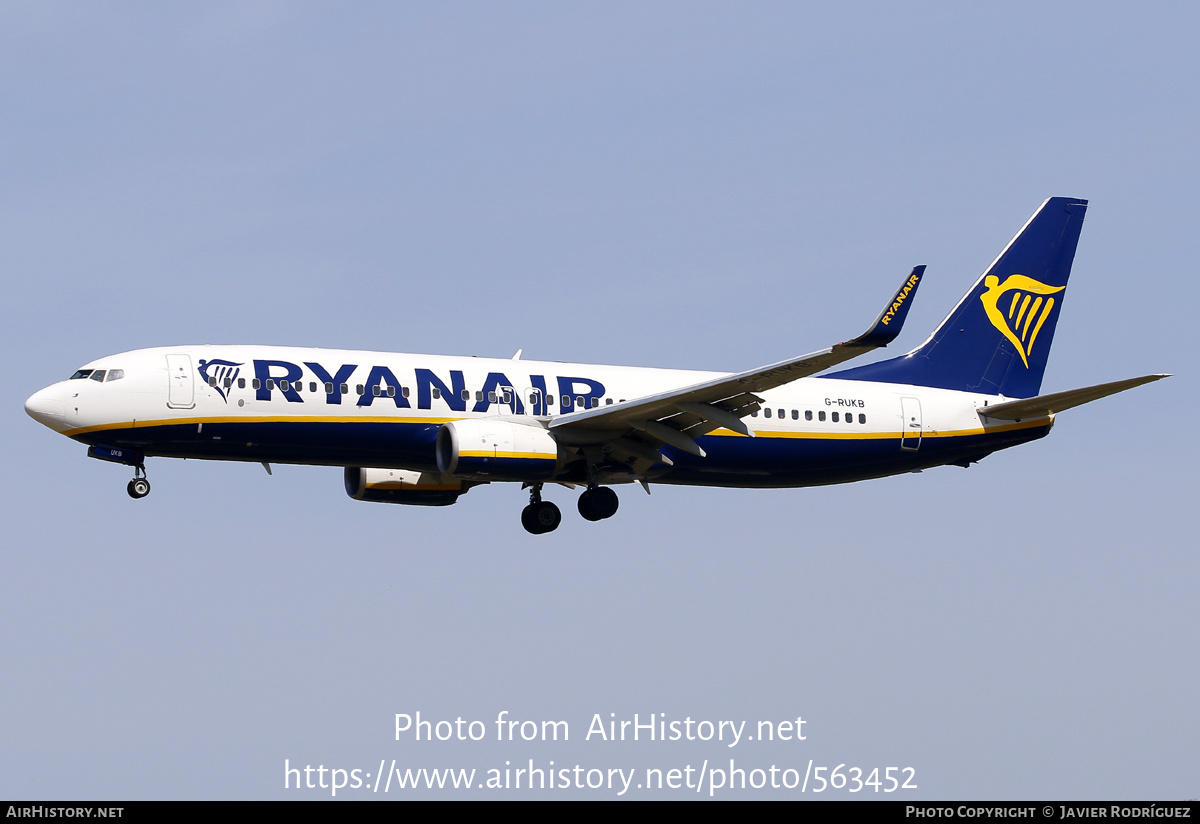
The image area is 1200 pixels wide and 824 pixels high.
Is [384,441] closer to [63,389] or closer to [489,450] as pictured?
[489,450]

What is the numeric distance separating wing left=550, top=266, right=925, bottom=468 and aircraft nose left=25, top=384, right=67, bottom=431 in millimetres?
11225

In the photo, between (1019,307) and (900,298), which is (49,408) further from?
(1019,307)

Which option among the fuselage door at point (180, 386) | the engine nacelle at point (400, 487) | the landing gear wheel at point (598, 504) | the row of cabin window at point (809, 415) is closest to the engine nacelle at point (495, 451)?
the landing gear wheel at point (598, 504)

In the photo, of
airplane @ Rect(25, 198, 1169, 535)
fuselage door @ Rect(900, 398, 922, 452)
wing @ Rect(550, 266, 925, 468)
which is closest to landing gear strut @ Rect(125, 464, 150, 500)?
airplane @ Rect(25, 198, 1169, 535)

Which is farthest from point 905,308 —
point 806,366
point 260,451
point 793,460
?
→ point 260,451

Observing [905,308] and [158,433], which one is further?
[158,433]

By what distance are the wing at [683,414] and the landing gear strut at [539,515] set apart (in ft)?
9.24

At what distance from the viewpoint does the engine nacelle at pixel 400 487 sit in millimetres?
41188

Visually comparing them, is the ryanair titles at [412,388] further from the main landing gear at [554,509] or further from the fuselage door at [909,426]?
the fuselage door at [909,426]

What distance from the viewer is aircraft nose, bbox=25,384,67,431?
114ft

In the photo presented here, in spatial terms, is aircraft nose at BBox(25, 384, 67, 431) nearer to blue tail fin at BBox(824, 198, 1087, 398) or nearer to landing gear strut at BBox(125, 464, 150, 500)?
landing gear strut at BBox(125, 464, 150, 500)

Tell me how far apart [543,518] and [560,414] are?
3.35 meters

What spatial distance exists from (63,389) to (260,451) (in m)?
4.63

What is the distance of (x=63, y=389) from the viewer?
35062mm
